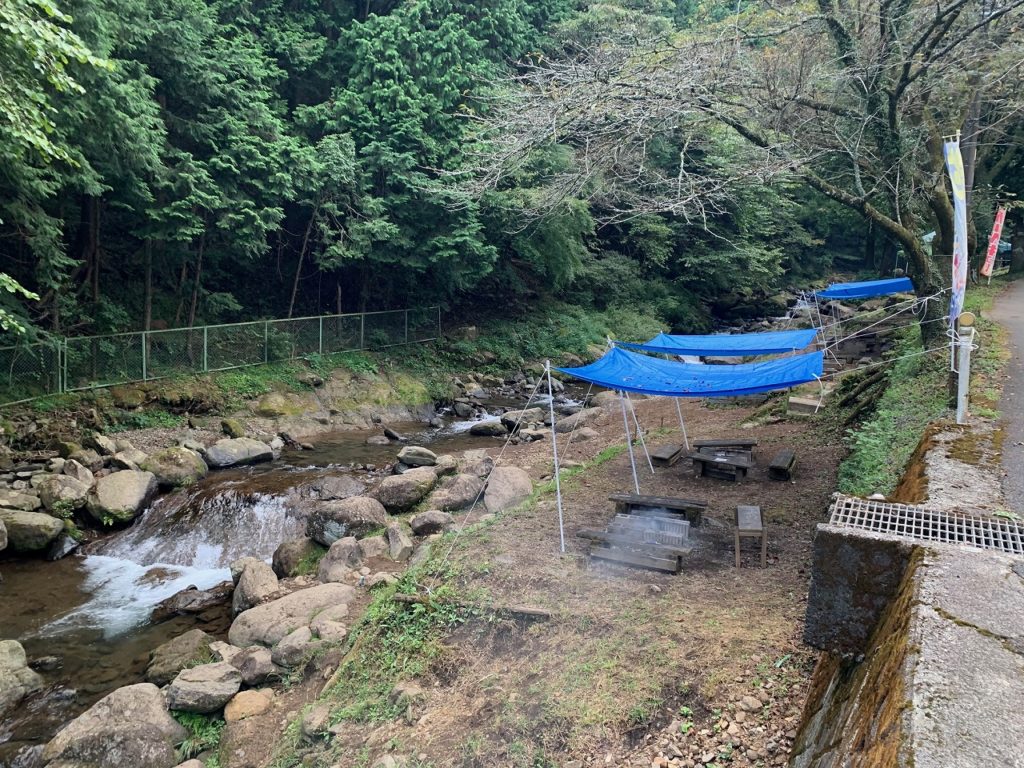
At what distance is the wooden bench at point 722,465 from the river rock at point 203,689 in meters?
6.03

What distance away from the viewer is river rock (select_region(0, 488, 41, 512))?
9.15 meters

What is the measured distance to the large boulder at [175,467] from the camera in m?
10.7

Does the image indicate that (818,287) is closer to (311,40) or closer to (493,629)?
(311,40)

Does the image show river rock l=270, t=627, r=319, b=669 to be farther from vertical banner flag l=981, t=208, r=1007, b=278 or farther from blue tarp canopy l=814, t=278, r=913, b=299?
vertical banner flag l=981, t=208, r=1007, b=278

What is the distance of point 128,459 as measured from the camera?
10.8 meters

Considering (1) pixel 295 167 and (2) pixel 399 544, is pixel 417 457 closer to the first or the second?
(2) pixel 399 544

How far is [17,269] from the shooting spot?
1274cm

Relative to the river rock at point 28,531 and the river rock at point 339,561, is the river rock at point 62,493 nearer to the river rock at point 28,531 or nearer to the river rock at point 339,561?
the river rock at point 28,531

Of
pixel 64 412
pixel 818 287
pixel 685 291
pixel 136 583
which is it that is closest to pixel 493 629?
pixel 136 583

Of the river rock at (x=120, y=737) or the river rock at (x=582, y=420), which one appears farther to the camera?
the river rock at (x=582, y=420)

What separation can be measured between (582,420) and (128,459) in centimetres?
906

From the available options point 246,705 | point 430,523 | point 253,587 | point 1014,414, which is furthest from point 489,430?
point 1014,414

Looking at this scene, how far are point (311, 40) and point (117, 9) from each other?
674 cm

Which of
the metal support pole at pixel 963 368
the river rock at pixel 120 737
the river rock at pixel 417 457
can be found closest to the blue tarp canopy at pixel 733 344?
the metal support pole at pixel 963 368
